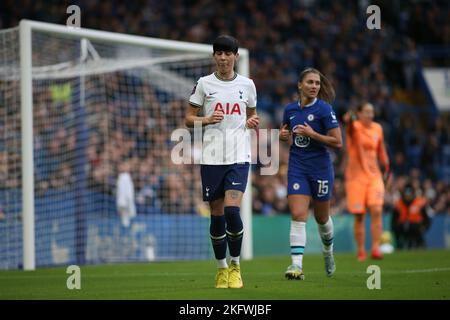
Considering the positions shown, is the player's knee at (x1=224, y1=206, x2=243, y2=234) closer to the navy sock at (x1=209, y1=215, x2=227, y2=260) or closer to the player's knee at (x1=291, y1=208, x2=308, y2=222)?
Result: the navy sock at (x1=209, y1=215, x2=227, y2=260)

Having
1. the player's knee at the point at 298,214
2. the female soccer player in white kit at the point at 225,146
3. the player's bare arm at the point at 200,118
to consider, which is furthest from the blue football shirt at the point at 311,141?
the player's bare arm at the point at 200,118

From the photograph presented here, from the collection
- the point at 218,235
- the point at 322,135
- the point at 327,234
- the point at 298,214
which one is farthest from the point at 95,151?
the point at 218,235

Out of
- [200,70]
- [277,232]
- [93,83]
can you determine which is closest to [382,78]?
[277,232]

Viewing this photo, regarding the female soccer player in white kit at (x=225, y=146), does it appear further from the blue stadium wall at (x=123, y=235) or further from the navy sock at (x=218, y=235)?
the blue stadium wall at (x=123, y=235)

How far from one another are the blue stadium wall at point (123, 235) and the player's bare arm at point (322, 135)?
700 cm

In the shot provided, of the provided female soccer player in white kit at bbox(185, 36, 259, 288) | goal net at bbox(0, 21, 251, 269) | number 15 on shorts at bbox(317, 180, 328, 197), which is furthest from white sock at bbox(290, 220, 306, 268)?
goal net at bbox(0, 21, 251, 269)

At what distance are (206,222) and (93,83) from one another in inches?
154

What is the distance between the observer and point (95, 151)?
20.0 meters

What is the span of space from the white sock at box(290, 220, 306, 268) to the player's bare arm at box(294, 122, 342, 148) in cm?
97

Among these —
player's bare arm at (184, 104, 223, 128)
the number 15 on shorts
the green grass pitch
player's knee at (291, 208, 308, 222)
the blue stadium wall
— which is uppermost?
the blue stadium wall

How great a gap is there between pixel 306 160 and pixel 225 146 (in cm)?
142

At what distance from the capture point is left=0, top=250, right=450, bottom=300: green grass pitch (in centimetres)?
915

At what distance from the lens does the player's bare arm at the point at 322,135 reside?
10.7m

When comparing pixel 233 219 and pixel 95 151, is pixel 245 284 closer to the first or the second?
pixel 233 219
